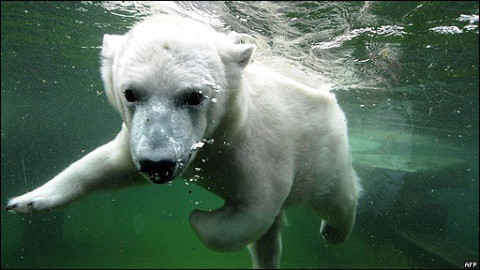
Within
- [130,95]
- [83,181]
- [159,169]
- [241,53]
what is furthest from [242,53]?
[83,181]

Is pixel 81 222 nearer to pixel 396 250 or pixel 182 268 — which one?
pixel 396 250

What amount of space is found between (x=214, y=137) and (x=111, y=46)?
0.96 metres

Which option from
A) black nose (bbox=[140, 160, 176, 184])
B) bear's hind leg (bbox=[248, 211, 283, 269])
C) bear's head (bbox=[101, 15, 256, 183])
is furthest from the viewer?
bear's hind leg (bbox=[248, 211, 283, 269])

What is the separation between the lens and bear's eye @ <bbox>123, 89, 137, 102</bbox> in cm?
237

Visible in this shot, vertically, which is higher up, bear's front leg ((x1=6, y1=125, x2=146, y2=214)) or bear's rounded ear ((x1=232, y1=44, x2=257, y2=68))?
bear's rounded ear ((x1=232, y1=44, x2=257, y2=68))

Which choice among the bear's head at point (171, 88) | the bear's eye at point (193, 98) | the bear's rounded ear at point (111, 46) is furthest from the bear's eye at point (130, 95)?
the bear's rounded ear at point (111, 46)

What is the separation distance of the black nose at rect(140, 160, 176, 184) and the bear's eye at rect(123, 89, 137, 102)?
485 millimetres

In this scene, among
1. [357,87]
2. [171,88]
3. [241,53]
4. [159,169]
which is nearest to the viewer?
[159,169]

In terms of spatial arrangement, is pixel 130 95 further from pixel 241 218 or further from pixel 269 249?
pixel 269 249

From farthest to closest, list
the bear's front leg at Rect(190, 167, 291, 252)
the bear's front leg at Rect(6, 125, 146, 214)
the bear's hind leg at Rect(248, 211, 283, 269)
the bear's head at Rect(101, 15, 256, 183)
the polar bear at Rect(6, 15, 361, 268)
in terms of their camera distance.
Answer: the bear's hind leg at Rect(248, 211, 283, 269)
the bear's front leg at Rect(6, 125, 146, 214)
the bear's front leg at Rect(190, 167, 291, 252)
the polar bear at Rect(6, 15, 361, 268)
the bear's head at Rect(101, 15, 256, 183)

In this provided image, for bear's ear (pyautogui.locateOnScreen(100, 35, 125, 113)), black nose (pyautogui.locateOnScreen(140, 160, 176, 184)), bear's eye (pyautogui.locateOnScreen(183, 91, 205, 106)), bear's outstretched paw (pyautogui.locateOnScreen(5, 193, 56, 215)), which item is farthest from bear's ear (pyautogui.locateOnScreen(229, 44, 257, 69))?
bear's outstretched paw (pyautogui.locateOnScreen(5, 193, 56, 215))

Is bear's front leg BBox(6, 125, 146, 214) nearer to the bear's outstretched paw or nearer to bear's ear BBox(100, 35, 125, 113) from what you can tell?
the bear's outstretched paw

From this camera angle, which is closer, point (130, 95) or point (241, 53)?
point (130, 95)

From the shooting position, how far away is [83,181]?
3297 mm
